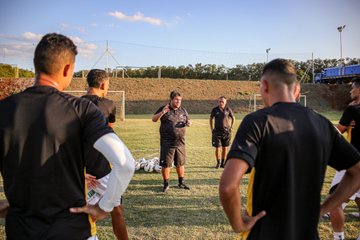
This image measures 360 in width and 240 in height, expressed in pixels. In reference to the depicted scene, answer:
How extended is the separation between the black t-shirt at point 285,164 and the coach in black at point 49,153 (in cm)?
78

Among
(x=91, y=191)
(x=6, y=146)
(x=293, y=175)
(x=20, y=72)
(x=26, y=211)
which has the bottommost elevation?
(x=91, y=191)

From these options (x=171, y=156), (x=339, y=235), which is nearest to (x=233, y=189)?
(x=339, y=235)

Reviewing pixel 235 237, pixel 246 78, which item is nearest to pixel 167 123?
pixel 235 237

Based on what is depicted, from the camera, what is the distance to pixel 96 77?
4496 millimetres

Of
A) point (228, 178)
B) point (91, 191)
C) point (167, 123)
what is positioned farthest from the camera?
point (167, 123)

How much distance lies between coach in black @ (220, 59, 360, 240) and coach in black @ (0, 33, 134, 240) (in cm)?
69

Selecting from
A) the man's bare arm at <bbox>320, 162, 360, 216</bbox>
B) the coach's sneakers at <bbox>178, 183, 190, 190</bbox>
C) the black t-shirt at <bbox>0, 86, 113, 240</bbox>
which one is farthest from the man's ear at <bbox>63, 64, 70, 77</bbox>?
the coach's sneakers at <bbox>178, 183, 190, 190</bbox>

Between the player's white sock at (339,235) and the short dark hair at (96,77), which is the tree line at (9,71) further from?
the player's white sock at (339,235)

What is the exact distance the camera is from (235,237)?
15.1 feet

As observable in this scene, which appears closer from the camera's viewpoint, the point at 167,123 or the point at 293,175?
the point at 293,175

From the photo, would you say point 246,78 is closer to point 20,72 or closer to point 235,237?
point 20,72

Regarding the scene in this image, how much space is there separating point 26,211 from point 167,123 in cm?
530

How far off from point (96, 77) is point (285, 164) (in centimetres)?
335

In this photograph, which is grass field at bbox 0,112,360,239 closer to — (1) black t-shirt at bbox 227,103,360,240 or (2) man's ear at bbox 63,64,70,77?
(1) black t-shirt at bbox 227,103,360,240
